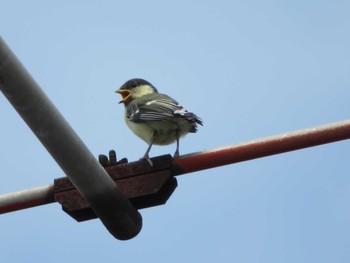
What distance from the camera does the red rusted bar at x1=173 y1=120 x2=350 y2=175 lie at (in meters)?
3.76

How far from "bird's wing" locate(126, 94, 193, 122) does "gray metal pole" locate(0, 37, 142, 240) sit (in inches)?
120

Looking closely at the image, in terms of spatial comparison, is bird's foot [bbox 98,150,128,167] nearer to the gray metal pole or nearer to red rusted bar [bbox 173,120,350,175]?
the gray metal pole

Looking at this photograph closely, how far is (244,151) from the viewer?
3.91 meters

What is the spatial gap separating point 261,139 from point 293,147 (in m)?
0.16

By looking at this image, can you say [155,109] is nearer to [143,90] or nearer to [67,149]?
[143,90]

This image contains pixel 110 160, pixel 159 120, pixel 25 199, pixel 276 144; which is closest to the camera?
pixel 276 144

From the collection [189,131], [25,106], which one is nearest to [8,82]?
[25,106]

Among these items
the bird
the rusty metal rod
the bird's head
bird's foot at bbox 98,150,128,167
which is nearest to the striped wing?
the bird

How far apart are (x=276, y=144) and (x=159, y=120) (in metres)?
3.54

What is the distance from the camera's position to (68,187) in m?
4.21

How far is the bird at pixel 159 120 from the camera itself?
713cm

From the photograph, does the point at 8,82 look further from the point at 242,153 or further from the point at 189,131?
the point at 189,131

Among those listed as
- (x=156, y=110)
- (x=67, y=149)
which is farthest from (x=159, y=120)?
(x=67, y=149)

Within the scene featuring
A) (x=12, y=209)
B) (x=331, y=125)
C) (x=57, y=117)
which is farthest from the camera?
(x=12, y=209)
